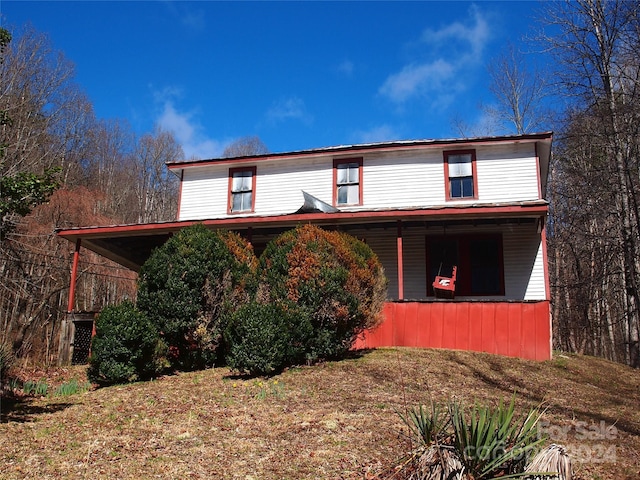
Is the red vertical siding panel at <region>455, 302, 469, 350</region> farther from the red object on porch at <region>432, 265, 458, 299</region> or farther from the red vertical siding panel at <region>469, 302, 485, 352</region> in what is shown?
the red object on porch at <region>432, 265, 458, 299</region>

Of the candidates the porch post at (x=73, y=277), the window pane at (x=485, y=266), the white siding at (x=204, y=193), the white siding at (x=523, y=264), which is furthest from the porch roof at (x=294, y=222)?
the white siding at (x=204, y=193)

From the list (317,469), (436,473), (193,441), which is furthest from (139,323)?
(436,473)

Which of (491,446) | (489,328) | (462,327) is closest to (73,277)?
(462,327)

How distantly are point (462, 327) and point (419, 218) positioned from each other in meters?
3.03

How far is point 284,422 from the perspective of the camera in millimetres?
7039

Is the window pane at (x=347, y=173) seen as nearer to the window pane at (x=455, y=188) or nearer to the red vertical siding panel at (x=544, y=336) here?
the window pane at (x=455, y=188)

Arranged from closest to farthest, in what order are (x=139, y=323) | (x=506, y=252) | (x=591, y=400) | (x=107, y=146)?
1. (x=591, y=400)
2. (x=139, y=323)
3. (x=506, y=252)
4. (x=107, y=146)

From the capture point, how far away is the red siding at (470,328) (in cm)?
1260

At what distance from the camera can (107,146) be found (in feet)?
140

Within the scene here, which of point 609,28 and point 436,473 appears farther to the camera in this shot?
point 609,28

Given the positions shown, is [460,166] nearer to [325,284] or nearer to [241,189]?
[241,189]

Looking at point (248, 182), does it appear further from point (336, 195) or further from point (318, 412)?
point (318, 412)

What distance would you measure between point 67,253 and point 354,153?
41.8ft

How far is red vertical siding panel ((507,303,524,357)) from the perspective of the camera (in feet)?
41.4
